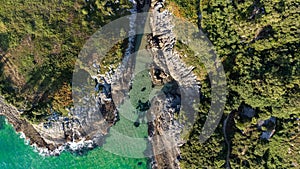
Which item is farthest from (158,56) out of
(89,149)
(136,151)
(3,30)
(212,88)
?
(3,30)

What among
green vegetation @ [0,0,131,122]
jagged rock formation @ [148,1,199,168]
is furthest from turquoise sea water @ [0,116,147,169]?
green vegetation @ [0,0,131,122]

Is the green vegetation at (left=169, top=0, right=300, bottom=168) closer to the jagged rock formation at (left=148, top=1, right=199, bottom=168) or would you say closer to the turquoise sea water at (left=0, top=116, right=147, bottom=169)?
the jagged rock formation at (left=148, top=1, right=199, bottom=168)

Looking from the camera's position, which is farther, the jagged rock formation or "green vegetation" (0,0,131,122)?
the jagged rock formation

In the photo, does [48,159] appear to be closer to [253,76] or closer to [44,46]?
[44,46]

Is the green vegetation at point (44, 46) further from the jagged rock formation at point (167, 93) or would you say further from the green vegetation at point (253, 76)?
the green vegetation at point (253, 76)

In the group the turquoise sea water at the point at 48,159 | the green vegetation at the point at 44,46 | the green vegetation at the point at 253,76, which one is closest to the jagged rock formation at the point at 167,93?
the green vegetation at the point at 253,76

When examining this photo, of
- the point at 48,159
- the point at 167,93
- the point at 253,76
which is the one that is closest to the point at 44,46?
the point at 48,159
